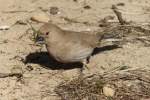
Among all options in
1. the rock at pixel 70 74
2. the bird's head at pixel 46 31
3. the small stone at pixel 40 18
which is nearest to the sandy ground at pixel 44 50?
the rock at pixel 70 74

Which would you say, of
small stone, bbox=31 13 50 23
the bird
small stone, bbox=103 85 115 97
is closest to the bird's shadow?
the bird

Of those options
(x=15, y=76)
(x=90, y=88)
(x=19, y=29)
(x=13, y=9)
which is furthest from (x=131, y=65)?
(x=13, y=9)

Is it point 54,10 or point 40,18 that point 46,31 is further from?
point 54,10

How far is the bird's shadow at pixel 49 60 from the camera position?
6.94 meters

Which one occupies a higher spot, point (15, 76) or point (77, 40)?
point (77, 40)

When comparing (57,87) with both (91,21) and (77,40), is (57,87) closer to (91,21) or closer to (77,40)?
(77,40)

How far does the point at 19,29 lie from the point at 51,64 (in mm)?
1191

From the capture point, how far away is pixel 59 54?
6559 mm

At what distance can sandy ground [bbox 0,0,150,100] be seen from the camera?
6449mm

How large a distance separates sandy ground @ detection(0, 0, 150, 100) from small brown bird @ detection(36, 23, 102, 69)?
0.23 m

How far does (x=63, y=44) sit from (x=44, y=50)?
816 millimetres

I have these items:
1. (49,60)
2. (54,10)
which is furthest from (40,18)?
(49,60)

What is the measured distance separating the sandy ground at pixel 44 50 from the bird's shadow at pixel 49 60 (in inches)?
0.5

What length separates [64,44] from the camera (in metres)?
6.61
